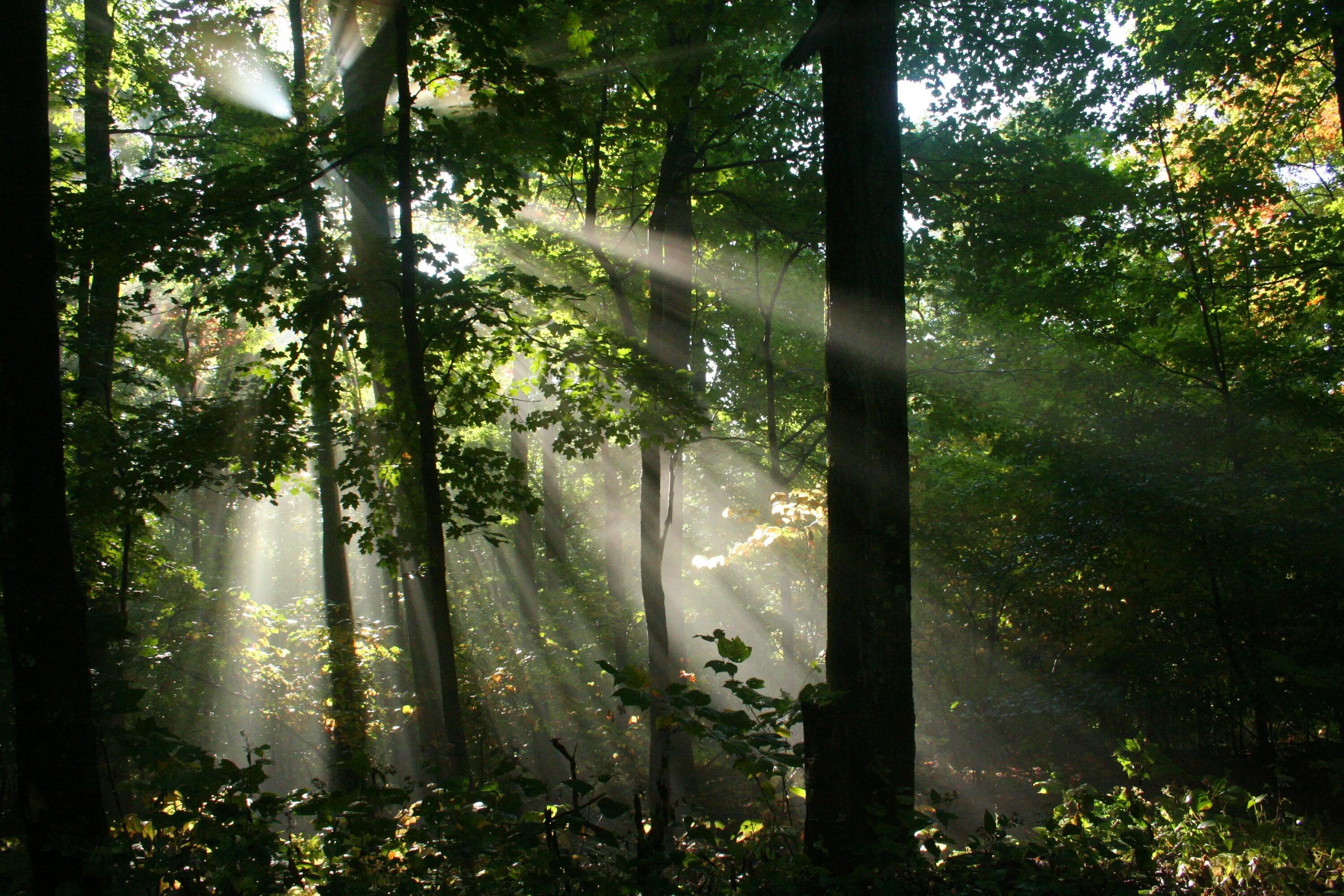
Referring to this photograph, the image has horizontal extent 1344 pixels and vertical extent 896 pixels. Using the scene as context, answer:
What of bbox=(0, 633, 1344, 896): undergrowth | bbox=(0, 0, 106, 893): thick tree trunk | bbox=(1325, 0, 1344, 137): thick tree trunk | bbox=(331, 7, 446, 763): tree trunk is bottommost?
bbox=(0, 633, 1344, 896): undergrowth

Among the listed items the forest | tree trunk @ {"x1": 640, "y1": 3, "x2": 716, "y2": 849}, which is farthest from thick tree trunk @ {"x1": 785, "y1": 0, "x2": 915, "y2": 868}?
tree trunk @ {"x1": 640, "y1": 3, "x2": 716, "y2": 849}

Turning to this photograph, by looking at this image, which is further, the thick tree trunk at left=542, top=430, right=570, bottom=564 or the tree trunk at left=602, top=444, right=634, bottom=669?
the thick tree trunk at left=542, top=430, right=570, bottom=564

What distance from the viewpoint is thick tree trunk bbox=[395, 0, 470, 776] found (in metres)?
5.66

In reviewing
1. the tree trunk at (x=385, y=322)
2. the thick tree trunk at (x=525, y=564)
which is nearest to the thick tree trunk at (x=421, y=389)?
the tree trunk at (x=385, y=322)

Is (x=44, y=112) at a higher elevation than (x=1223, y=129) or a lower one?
lower

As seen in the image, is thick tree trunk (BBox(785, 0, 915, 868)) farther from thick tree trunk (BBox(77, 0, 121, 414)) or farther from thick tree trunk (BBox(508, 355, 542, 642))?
thick tree trunk (BBox(508, 355, 542, 642))

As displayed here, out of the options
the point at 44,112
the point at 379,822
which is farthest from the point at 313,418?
the point at 379,822

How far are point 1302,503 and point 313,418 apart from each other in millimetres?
9885

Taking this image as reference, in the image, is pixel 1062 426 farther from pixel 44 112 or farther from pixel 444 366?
pixel 44 112

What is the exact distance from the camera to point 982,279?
9688 millimetres

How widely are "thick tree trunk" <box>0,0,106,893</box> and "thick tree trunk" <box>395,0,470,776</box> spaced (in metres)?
2.41

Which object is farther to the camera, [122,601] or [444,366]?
[122,601]

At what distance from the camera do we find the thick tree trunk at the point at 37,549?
3.23 meters

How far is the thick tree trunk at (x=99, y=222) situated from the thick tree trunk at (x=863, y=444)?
4.99 metres
